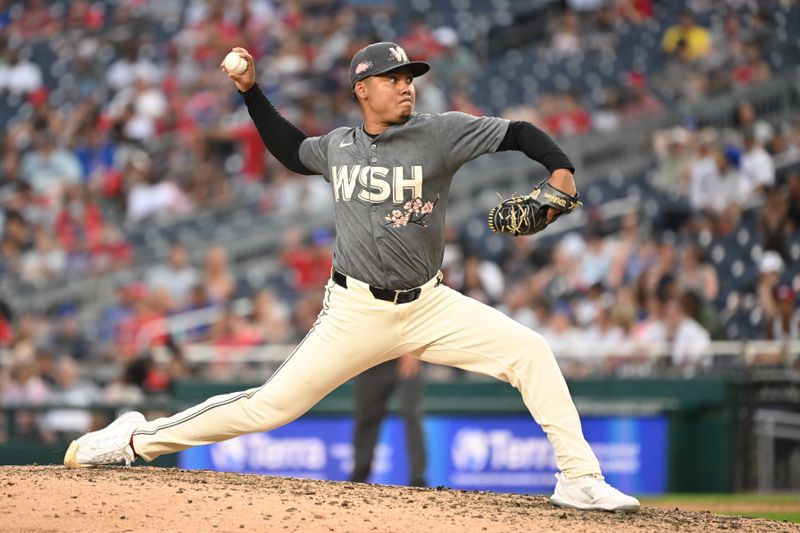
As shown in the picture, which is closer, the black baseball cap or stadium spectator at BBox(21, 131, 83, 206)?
the black baseball cap

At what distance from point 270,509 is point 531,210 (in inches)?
61.9

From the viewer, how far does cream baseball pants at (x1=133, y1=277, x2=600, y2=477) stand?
525 centimetres

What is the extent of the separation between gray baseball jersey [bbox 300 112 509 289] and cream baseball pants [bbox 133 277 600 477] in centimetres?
11

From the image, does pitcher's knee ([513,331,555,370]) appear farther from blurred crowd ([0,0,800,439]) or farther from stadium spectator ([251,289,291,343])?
stadium spectator ([251,289,291,343])

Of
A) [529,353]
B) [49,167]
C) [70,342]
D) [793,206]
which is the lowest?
[529,353]

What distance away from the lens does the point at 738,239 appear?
11805 millimetres

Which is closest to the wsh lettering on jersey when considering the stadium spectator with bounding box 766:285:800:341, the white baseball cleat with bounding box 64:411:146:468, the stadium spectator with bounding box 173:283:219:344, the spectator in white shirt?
the white baseball cleat with bounding box 64:411:146:468

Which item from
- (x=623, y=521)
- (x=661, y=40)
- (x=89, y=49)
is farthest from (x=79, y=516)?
(x=89, y=49)

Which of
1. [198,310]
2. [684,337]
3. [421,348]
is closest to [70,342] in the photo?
[198,310]

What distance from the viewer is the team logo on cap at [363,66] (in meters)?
5.30

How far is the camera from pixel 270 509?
5062 mm

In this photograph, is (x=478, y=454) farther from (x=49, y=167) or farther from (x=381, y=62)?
(x=49, y=167)

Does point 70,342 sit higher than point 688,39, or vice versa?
point 688,39

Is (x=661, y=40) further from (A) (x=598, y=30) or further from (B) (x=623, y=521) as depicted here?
(B) (x=623, y=521)
